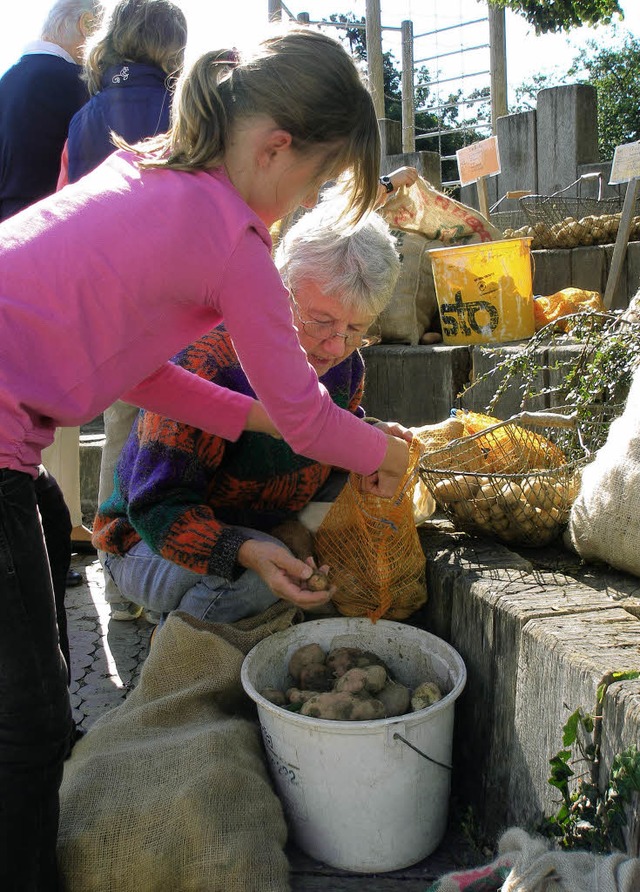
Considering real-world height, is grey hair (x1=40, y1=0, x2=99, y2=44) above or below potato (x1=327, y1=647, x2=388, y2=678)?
above

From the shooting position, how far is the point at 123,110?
2.51 metres

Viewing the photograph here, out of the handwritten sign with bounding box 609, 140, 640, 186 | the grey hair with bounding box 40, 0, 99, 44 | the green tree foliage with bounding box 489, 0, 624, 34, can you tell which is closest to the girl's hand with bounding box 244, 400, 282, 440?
the grey hair with bounding box 40, 0, 99, 44

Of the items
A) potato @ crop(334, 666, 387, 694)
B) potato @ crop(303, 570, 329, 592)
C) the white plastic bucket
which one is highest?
potato @ crop(303, 570, 329, 592)

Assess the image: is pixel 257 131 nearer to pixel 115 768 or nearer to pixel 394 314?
pixel 115 768

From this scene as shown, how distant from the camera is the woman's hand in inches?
73.9

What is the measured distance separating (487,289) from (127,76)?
2.09 meters

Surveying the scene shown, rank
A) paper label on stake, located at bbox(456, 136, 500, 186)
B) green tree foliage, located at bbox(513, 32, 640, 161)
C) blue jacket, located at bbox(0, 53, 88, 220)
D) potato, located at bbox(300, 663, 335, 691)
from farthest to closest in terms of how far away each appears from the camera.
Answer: green tree foliage, located at bbox(513, 32, 640, 161) < paper label on stake, located at bbox(456, 136, 500, 186) < blue jacket, located at bbox(0, 53, 88, 220) < potato, located at bbox(300, 663, 335, 691)

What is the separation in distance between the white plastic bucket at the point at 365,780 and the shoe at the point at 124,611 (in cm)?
118

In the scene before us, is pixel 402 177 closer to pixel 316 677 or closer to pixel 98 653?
pixel 98 653

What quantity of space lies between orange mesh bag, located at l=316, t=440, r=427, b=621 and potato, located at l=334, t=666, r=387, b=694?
21 cm

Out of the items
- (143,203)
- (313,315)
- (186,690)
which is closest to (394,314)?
(313,315)

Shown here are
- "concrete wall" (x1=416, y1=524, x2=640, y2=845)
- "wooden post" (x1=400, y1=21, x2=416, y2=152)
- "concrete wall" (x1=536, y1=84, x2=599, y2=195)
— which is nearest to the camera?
"concrete wall" (x1=416, y1=524, x2=640, y2=845)

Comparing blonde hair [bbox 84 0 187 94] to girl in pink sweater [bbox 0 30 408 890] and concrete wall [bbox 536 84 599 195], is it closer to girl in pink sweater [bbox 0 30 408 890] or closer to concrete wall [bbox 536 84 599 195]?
girl in pink sweater [bbox 0 30 408 890]

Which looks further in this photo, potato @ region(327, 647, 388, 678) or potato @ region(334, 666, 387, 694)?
potato @ region(327, 647, 388, 678)
